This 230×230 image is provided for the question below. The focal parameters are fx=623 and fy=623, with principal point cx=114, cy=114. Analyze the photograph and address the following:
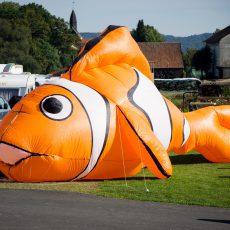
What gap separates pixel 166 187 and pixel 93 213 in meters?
2.78

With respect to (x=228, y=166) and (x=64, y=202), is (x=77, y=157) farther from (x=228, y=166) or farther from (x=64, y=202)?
(x=228, y=166)

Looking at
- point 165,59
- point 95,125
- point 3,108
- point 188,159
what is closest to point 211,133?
point 188,159

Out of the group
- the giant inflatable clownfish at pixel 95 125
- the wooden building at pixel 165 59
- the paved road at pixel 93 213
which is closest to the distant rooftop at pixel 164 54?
the wooden building at pixel 165 59

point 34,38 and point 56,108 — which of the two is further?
point 34,38

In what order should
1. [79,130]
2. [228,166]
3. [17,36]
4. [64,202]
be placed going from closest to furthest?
1. [64,202]
2. [79,130]
3. [228,166]
4. [17,36]

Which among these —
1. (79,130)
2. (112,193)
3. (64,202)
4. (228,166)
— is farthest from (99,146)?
(228,166)

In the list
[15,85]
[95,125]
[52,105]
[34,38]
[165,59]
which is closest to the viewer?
[52,105]

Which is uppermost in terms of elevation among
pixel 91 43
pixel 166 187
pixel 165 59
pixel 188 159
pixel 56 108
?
pixel 91 43

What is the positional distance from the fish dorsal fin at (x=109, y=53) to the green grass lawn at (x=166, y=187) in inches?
92.8

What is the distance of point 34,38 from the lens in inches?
2621

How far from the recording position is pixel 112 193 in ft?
35.2

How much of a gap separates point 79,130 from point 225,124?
4692mm

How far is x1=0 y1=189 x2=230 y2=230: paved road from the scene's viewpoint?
820 cm

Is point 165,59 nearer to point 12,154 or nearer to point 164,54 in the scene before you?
point 164,54
